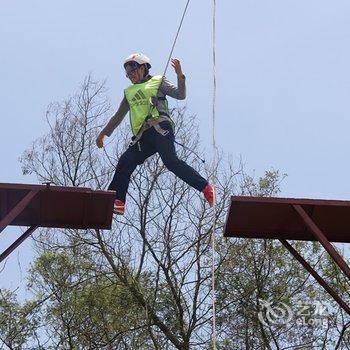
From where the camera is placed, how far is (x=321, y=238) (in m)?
6.62

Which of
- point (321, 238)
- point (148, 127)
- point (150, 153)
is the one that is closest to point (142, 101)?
point (148, 127)

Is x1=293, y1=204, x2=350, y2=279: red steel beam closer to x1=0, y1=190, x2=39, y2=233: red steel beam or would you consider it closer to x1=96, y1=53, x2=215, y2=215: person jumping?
x1=96, y1=53, x2=215, y2=215: person jumping

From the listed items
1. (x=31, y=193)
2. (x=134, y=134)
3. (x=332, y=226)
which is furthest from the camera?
(x=134, y=134)

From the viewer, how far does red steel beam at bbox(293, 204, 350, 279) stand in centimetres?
648

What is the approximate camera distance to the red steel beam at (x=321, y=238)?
648cm

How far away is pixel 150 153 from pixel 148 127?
28 cm

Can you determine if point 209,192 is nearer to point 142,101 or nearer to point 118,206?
point 118,206

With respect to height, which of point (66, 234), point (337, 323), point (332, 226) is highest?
point (66, 234)

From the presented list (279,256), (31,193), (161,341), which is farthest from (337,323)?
(31,193)

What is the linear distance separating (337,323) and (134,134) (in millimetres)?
8686

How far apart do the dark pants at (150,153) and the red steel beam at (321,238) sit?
3.76 feet

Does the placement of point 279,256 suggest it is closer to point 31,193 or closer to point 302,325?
point 302,325

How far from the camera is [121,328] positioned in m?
15.1

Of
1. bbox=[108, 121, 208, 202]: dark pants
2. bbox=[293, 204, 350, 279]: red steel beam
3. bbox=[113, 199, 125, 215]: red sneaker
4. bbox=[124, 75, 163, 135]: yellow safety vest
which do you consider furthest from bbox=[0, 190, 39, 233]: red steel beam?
bbox=[293, 204, 350, 279]: red steel beam
